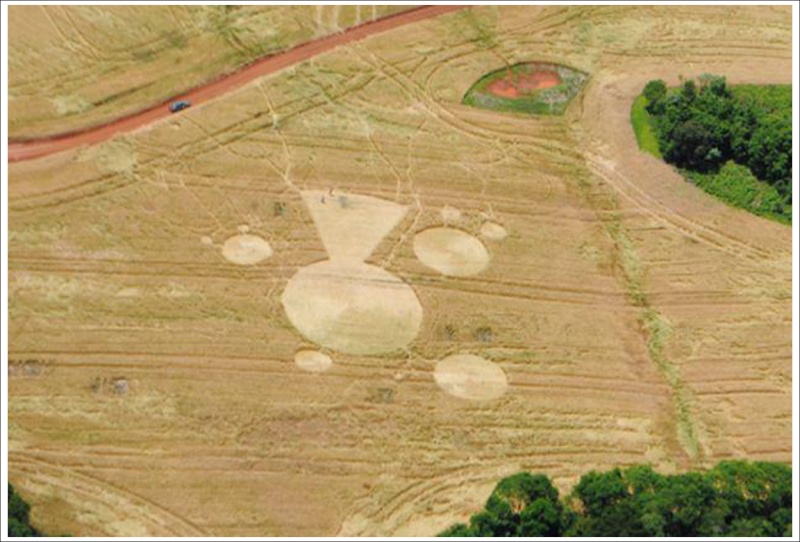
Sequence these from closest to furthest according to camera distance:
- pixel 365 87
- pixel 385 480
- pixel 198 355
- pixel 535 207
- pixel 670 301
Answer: pixel 385 480 → pixel 198 355 → pixel 670 301 → pixel 535 207 → pixel 365 87

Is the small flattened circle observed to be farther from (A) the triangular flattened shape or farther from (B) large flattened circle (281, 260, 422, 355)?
(A) the triangular flattened shape

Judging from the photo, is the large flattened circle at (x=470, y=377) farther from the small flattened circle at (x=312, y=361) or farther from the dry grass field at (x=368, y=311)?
the small flattened circle at (x=312, y=361)

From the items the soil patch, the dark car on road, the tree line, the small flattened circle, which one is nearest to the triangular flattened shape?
the soil patch

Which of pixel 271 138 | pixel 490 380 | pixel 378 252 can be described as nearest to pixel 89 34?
pixel 271 138

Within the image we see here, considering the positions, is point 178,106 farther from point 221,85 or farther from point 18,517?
point 18,517

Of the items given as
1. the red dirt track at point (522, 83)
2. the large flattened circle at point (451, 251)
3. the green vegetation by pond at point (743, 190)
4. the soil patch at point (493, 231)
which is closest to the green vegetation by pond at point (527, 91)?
the red dirt track at point (522, 83)

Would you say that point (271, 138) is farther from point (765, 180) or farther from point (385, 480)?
point (765, 180)

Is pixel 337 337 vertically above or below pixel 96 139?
below
